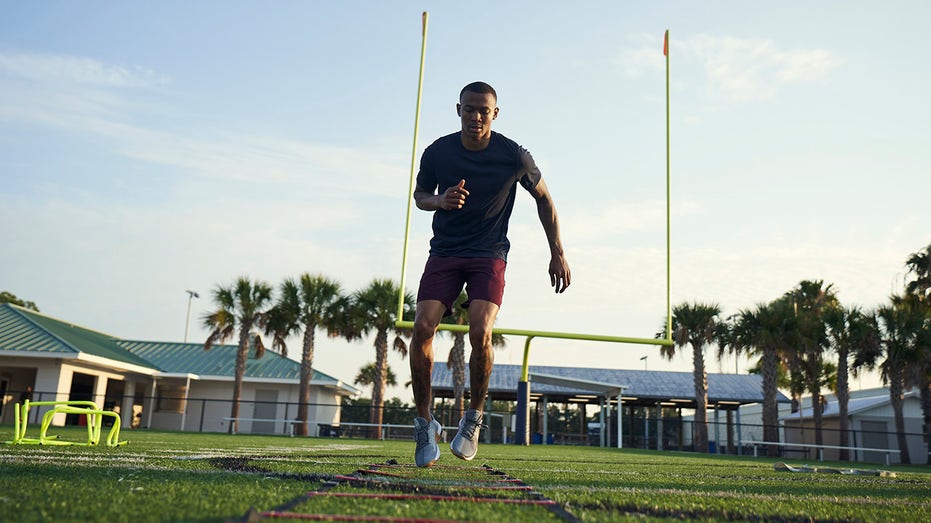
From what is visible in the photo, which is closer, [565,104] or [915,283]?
[565,104]

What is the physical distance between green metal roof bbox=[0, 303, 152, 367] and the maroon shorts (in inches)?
951

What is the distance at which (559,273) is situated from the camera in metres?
4.33

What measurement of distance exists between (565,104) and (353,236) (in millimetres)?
7887

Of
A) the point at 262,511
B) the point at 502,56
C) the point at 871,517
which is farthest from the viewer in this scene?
the point at 502,56

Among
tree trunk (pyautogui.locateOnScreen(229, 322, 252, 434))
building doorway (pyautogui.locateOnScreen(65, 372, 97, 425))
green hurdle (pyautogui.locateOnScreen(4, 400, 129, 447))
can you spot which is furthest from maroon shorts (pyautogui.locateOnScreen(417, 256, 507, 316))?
building doorway (pyautogui.locateOnScreen(65, 372, 97, 425))

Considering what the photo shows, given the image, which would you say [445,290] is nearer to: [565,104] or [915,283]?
[565,104]

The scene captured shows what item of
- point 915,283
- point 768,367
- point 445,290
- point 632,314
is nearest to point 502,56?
point 632,314

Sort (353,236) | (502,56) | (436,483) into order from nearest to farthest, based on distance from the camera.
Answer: (436,483) → (502,56) → (353,236)

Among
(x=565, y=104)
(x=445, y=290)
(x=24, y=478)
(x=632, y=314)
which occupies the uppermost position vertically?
(x=565, y=104)

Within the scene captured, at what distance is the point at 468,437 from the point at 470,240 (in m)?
1.03

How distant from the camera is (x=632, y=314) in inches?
A: 352

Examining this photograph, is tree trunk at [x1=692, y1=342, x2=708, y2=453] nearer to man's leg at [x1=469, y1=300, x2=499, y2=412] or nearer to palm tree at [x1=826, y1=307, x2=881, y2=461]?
palm tree at [x1=826, y1=307, x2=881, y2=461]

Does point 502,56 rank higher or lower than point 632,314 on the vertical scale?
higher

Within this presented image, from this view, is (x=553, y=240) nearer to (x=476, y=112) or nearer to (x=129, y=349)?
(x=476, y=112)
